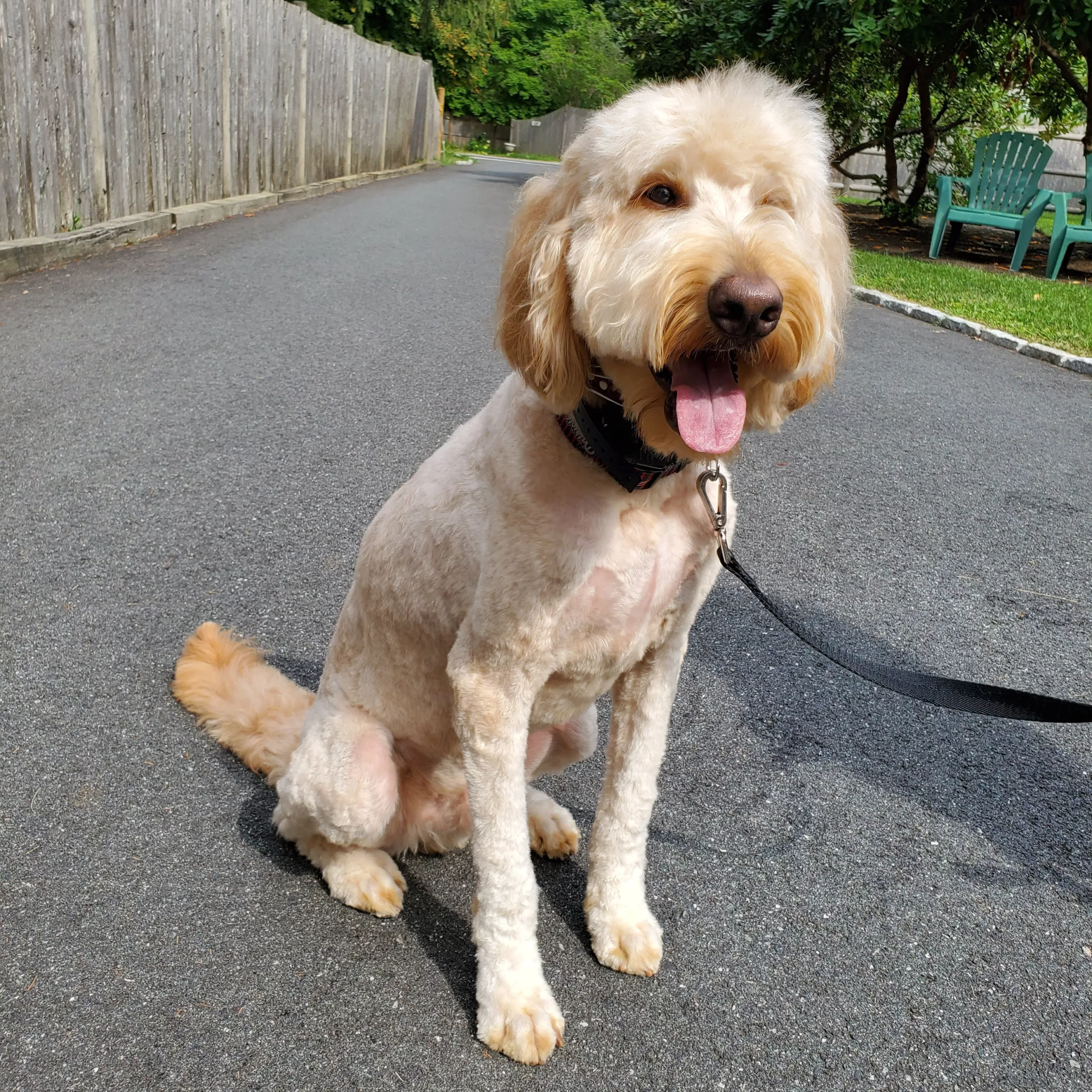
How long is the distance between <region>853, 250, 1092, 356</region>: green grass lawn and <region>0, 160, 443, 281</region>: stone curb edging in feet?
23.9

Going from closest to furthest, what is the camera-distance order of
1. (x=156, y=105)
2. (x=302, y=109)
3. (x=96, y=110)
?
(x=96, y=110)
(x=156, y=105)
(x=302, y=109)

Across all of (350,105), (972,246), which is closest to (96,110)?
(350,105)

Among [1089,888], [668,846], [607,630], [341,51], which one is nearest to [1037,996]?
[1089,888]

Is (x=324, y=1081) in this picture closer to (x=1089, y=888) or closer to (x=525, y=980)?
(x=525, y=980)

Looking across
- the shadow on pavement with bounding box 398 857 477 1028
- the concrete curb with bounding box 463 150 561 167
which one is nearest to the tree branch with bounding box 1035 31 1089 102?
the shadow on pavement with bounding box 398 857 477 1028

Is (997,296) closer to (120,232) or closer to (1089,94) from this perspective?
(1089,94)

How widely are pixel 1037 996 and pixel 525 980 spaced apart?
48.2 inches

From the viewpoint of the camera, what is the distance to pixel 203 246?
10531 millimetres

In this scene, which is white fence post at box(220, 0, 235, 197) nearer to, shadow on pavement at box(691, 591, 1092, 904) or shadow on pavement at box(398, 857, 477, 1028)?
shadow on pavement at box(691, 591, 1092, 904)

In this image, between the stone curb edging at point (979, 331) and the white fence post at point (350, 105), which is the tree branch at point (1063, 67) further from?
the white fence post at point (350, 105)

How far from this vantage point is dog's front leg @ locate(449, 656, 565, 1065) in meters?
2.15

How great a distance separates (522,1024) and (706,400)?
1.36m

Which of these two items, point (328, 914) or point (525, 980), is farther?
point (328, 914)

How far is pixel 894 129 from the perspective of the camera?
1905 cm
